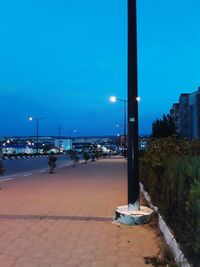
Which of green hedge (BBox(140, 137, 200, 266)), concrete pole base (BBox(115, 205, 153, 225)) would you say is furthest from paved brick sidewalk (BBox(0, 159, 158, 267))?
green hedge (BBox(140, 137, 200, 266))

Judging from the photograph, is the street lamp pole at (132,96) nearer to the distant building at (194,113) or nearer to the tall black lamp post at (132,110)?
the tall black lamp post at (132,110)

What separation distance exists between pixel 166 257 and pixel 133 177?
3452mm

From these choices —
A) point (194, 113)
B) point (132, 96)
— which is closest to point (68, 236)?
point (132, 96)

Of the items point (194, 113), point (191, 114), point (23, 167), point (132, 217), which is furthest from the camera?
point (191, 114)

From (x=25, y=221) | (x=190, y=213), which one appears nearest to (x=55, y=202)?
(x=25, y=221)

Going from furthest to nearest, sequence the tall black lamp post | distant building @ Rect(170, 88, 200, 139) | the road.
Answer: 1. distant building @ Rect(170, 88, 200, 139)
2. the road
3. the tall black lamp post

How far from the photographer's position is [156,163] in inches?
456

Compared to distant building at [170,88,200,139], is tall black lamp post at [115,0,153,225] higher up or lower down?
lower down

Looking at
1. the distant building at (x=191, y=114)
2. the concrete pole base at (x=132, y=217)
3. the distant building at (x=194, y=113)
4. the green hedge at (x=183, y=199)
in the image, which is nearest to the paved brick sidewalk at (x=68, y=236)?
the concrete pole base at (x=132, y=217)

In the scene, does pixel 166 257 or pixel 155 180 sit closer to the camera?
pixel 166 257

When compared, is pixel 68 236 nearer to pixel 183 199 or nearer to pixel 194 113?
pixel 183 199

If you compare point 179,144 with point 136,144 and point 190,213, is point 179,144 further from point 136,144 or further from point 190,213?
point 190,213

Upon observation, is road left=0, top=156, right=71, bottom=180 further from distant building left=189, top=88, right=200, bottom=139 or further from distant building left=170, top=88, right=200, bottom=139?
distant building left=189, top=88, right=200, bottom=139

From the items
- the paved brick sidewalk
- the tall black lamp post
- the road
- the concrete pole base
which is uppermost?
the tall black lamp post
